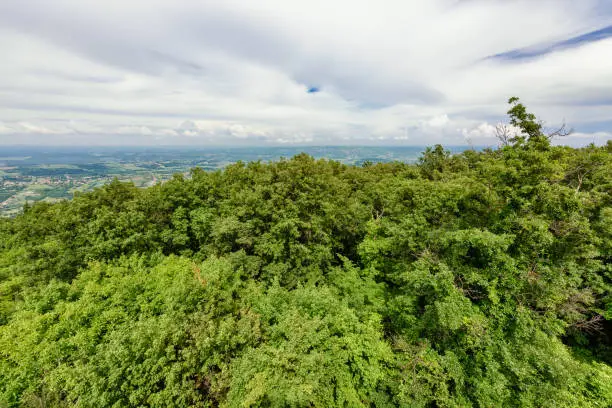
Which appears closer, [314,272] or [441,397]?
[441,397]

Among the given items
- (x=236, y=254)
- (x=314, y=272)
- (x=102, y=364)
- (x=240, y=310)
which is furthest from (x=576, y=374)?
(x=102, y=364)

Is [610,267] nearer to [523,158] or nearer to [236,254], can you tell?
[523,158]

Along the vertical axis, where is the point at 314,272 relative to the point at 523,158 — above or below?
below

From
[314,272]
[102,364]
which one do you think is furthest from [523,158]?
[102,364]

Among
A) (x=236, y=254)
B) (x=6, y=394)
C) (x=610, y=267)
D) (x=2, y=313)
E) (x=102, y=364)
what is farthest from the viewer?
(x=236, y=254)

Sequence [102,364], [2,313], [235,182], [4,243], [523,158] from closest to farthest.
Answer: [102,364] < [523,158] < [2,313] < [235,182] < [4,243]

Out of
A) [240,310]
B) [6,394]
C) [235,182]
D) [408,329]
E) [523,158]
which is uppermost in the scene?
[523,158]
